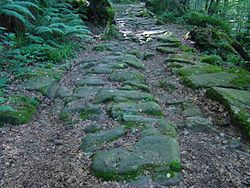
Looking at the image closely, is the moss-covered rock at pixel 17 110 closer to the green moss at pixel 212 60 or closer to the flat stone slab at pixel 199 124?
the flat stone slab at pixel 199 124

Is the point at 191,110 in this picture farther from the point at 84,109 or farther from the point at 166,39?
the point at 166,39

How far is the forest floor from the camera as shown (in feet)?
8.71

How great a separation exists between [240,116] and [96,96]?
2.00 meters

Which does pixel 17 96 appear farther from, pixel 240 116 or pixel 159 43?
pixel 159 43

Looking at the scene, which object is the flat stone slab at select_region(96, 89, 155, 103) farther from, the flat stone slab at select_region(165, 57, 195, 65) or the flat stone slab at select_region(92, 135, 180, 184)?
the flat stone slab at select_region(165, 57, 195, 65)

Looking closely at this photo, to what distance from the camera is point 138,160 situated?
2.69m

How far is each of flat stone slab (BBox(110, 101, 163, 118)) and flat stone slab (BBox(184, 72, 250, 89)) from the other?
3.94 feet

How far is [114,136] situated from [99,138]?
6.5 inches

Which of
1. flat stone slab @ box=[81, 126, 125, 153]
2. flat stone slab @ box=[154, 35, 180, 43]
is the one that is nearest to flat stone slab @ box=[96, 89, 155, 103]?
flat stone slab @ box=[81, 126, 125, 153]

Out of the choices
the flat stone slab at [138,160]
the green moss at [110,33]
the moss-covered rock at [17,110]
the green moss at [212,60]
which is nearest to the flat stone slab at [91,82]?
the moss-covered rock at [17,110]

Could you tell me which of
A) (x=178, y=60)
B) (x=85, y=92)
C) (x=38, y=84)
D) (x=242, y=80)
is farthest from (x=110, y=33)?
(x=242, y=80)

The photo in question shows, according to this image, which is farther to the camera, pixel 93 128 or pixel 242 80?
pixel 242 80

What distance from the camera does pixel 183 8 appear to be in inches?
508

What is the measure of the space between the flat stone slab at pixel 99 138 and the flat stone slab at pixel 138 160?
17cm
